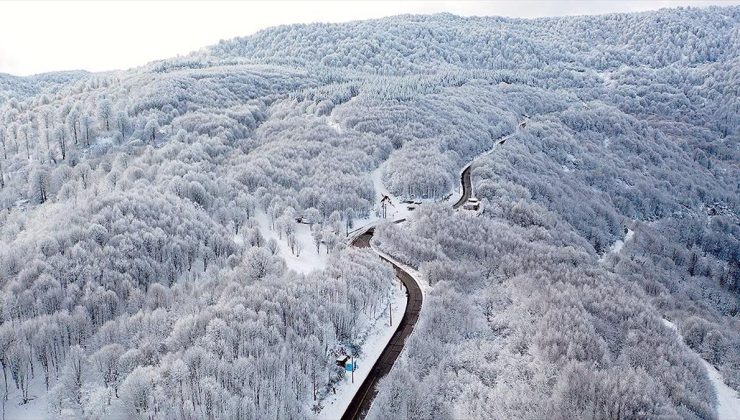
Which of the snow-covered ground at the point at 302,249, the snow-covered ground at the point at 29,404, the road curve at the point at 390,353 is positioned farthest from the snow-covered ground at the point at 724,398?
the snow-covered ground at the point at 29,404

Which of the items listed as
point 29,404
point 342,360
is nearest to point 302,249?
point 342,360

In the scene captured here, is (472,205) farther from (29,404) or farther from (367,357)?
(29,404)

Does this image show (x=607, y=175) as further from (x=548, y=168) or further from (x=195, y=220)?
(x=195, y=220)

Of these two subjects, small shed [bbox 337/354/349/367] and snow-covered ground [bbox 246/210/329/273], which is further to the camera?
snow-covered ground [bbox 246/210/329/273]

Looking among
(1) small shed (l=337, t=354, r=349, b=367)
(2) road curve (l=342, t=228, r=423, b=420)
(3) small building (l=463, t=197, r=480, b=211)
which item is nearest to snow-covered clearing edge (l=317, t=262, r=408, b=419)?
(2) road curve (l=342, t=228, r=423, b=420)

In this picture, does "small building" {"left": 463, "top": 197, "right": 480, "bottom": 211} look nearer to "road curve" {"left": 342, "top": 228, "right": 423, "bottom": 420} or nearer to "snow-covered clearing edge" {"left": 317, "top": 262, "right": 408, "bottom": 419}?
"road curve" {"left": 342, "top": 228, "right": 423, "bottom": 420}

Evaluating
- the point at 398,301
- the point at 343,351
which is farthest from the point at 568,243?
the point at 343,351
